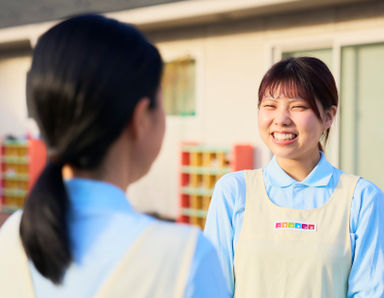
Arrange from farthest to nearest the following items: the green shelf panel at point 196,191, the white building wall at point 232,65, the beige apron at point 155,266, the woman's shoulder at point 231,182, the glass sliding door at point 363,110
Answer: the green shelf panel at point 196,191 → the white building wall at point 232,65 → the glass sliding door at point 363,110 → the woman's shoulder at point 231,182 → the beige apron at point 155,266

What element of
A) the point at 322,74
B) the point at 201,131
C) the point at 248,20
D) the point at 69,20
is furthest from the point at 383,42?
the point at 69,20

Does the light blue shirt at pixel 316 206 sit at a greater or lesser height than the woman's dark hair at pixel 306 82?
lesser

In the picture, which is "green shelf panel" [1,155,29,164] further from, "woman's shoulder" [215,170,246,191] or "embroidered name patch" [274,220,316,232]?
"embroidered name patch" [274,220,316,232]

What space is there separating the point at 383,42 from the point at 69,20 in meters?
5.54

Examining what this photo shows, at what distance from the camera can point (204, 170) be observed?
23.8 feet

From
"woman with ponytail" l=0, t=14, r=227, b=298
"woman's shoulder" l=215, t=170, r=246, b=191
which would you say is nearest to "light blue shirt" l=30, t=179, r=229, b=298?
"woman with ponytail" l=0, t=14, r=227, b=298

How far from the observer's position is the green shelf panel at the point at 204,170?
7.07 metres

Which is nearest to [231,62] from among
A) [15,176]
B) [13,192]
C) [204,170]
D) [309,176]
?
[204,170]

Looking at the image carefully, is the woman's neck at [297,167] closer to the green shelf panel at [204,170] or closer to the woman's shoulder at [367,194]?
the woman's shoulder at [367,194]

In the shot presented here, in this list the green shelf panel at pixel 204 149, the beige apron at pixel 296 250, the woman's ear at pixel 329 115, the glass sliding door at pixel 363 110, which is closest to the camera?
the beige apron at pixel 296 250

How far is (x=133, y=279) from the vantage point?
2.94ft

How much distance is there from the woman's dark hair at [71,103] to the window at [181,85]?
22.0ft


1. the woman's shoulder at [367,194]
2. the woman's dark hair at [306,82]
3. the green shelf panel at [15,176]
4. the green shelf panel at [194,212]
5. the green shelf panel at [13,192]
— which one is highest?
the woman's dark hair at [306,82]

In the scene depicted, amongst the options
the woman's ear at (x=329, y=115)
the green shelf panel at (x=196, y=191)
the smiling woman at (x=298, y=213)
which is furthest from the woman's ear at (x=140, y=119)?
the green shelf panel at (x=196, y=191)
